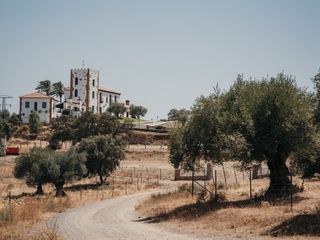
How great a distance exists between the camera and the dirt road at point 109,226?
25391 mm

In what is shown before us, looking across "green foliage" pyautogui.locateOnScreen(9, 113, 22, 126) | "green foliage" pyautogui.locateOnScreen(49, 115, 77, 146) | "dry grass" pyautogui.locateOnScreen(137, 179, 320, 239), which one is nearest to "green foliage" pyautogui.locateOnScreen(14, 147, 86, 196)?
"dry grass" pyautogui.locateOnScreen(137, 179, 320, 239)

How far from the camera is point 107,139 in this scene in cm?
7281

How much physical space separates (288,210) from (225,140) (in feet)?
24.8

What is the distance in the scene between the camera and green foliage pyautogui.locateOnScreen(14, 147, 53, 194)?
59875 millimetres

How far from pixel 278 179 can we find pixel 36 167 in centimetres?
3561

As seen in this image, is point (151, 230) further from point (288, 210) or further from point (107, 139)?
point (107, 139)

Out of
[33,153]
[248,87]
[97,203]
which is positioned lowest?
[97,203]

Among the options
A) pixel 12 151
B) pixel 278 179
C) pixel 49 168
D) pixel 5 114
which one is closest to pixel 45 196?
pixel 49 168

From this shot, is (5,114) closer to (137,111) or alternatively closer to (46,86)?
(46,86)

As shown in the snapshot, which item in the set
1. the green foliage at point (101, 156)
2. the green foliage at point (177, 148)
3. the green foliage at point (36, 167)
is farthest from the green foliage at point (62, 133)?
the green foliage at point (177, 148)

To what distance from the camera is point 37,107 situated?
435 feet

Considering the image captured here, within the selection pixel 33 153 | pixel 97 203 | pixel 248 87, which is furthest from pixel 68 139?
pixel 248 87

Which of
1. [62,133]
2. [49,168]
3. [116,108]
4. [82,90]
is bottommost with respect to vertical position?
[49,168]

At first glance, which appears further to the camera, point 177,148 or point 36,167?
point 36,167
